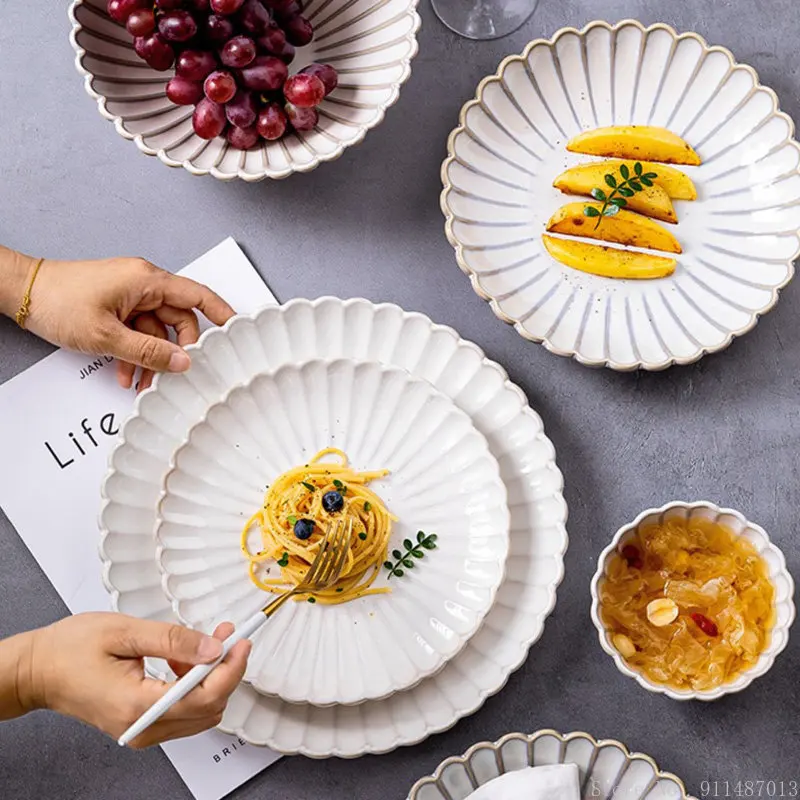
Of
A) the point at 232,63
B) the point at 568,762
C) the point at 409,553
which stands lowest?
the point at 568,762

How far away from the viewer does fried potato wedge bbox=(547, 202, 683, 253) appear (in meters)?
1.39

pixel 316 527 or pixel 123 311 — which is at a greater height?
pixel 123 311

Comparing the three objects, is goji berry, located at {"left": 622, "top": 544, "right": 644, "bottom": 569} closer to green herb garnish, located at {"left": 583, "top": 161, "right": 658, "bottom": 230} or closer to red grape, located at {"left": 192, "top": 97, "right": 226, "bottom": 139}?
green herb garnish, located at {"left": 583, "top": 161, "right": 658, "bottom": 230}

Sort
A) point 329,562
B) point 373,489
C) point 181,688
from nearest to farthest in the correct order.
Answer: point 181,688 < point 329,562 < point 373,489

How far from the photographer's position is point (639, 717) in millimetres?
1360

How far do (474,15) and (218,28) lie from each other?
1.27ft

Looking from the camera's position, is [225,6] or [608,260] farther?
[608,260]

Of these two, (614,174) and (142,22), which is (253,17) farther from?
(614,174)

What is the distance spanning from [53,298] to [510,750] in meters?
0.79

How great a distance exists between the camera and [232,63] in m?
1.27

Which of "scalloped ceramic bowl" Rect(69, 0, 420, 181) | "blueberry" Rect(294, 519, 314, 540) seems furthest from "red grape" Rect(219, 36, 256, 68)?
"blueberry" Rect(294, 519, 314, 540)

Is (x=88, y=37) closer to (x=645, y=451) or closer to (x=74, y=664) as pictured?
(x=74, y=664)

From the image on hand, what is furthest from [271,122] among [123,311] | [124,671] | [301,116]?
[124,671]

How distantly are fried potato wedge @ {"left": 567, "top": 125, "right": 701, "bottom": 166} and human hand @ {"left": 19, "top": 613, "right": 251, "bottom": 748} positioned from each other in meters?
0.77
